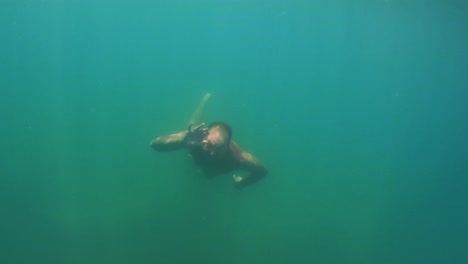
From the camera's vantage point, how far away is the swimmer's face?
21.6ft

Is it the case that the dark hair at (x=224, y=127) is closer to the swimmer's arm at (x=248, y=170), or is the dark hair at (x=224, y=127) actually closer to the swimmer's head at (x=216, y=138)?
the swimmer's head at (x=216, y=138)

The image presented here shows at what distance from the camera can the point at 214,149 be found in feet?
21.7

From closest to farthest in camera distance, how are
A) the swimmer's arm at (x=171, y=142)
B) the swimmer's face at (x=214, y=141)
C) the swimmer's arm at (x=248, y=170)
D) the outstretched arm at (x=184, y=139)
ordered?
the swimmer's face at (x=214, y=141) < the outstretched arm at (x=184, y=139) < the swimmer's arm at (x=171, y=142) < the swimmer's arm at (x=248, y=170)

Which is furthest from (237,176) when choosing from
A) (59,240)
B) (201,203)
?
(201,203)

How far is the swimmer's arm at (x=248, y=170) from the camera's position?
7.68 meters

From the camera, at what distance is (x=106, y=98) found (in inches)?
1578

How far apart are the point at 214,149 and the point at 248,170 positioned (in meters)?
1.40

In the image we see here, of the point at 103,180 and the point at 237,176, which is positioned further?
the point at 103,180

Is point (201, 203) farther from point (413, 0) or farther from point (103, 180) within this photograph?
point (413, 0)

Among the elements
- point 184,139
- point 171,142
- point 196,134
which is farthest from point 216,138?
point 171,142

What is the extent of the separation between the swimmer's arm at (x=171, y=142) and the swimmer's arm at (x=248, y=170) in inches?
43.6

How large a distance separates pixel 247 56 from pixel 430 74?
2841 cm

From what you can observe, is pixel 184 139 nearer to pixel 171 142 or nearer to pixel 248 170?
pixel 171 142

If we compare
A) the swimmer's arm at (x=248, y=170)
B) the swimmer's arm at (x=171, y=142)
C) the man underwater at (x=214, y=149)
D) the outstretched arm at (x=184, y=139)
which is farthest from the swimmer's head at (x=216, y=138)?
the swimmer's arm at (x=248, y=170)
